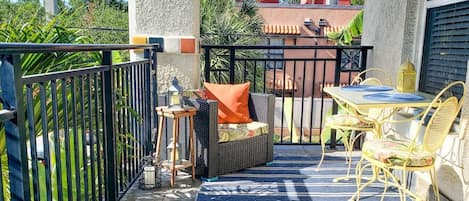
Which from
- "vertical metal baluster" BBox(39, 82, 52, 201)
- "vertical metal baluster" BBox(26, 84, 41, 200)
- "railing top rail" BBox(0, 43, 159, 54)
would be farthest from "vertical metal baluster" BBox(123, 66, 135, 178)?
"vertical metal baluster" BBox(26, 84, 41, 200)

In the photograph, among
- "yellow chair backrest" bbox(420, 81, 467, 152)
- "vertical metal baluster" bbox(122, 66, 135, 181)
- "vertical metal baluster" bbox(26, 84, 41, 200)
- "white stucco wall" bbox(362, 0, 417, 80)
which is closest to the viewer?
"vertical metal baluster" bbox(26, 84, 41, 200)

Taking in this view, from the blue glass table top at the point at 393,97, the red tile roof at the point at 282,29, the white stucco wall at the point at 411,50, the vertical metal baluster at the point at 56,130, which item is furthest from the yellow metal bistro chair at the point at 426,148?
the red tile roof at the point at 282,29

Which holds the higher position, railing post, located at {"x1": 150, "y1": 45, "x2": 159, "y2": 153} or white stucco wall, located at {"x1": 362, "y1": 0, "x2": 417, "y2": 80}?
white stucco wall, located at {"x1": 362, "y1": 0, "x2": 417, "y2": 80}

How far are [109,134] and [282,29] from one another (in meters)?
11.1

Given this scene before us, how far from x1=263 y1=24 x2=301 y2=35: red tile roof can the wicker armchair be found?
925 centimetres

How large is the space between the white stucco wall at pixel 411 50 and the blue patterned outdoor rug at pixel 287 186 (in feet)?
1.70

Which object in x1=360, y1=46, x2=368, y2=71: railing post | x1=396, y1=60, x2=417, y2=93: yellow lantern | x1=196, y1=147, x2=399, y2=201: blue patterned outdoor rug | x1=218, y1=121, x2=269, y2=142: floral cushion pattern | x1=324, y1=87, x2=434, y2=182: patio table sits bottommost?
x1=196, y1=147, x2=399, y2=201: blue patterned outdoor rug

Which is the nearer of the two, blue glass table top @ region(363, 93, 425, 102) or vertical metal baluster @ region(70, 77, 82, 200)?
vertical metal baluster @ region(70, 77, 82, 200)

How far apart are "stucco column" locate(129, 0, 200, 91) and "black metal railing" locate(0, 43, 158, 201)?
0.54 ft

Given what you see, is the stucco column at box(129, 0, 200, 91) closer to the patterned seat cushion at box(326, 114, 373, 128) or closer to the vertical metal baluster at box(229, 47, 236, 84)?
the vertical metal baluster at box(229, 47, 236, 84)

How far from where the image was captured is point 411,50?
3248mm

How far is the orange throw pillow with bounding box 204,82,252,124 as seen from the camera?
3410 millimetres

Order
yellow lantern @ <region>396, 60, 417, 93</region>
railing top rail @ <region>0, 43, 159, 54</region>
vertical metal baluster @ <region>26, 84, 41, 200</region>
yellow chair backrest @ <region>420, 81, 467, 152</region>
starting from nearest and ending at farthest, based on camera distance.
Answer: railing top rail @ <region>0, 43, 159, 54</region>
vertical metal baluster @ <region>26, 84, 41, 200</region>
yellow chair backrest @ <region>420, 81, 467, 152</region>
yellow lantern @ <region>396, 60, 417, 93</region>

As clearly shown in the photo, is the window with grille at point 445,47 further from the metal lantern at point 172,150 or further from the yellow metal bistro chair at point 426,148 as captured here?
the metal lantern at point 172,150
